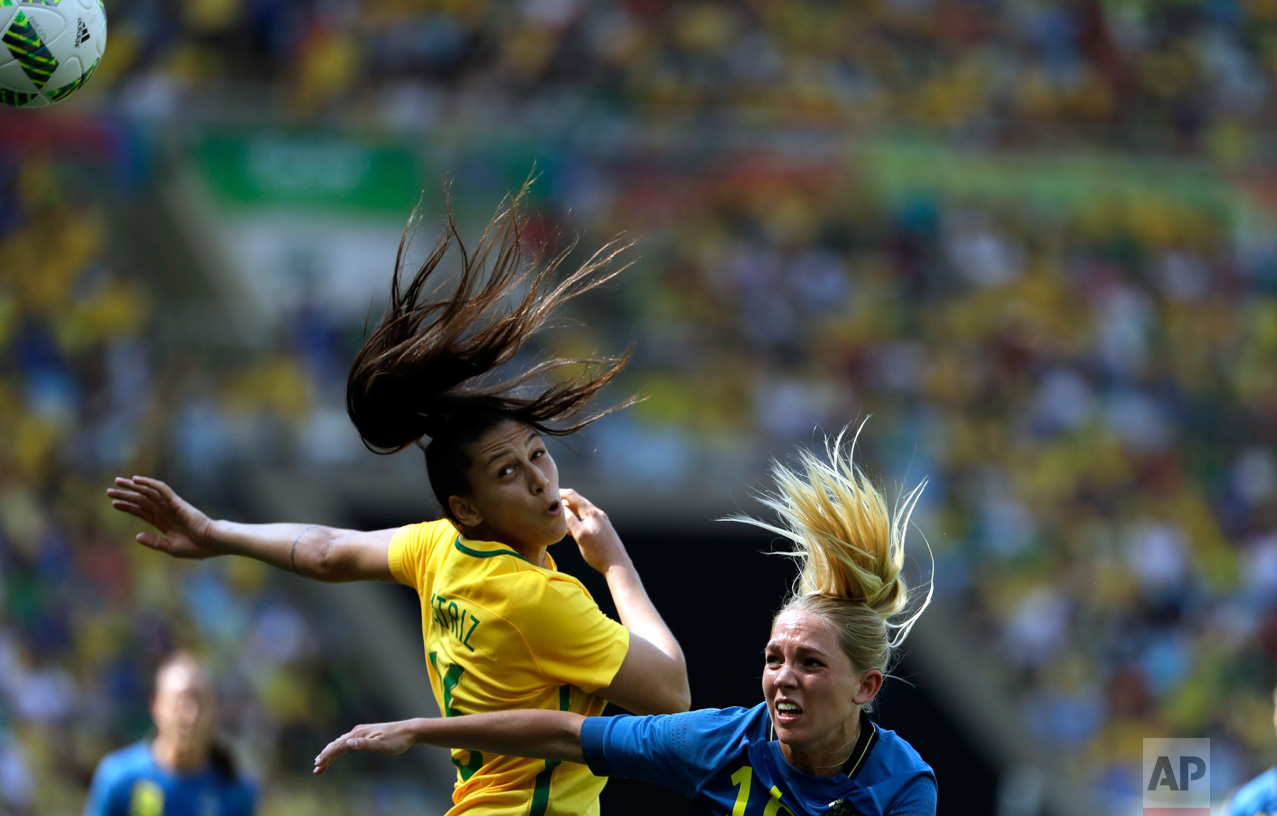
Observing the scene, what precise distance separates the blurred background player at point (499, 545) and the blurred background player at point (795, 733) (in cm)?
16

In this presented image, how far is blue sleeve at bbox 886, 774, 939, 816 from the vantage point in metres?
3.13

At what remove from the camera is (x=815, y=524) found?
3.42 metres

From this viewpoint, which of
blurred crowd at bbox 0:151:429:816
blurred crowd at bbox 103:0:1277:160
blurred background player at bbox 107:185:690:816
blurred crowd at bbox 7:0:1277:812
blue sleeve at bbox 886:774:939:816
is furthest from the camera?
blurred crowd at bbox 103:0:1277:160

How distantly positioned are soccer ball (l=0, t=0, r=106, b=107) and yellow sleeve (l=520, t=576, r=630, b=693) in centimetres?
222

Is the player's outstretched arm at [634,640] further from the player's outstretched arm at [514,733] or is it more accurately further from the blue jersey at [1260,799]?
the blue jersey at [1260,799]

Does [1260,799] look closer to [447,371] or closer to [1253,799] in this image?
[1253,799]

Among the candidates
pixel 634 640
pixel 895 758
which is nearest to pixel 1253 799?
pixel 895 758

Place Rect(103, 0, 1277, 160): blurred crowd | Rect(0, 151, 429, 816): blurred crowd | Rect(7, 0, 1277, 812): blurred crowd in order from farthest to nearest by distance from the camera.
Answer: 1. Rect(103, 0, 1277, 160): blurred crowd
2. Rect(7, 0, 1277, 812): blurred crowd
3. Rect(0, 151, 429, 816): blurred crowd

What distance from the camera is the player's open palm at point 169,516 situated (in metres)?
3.79

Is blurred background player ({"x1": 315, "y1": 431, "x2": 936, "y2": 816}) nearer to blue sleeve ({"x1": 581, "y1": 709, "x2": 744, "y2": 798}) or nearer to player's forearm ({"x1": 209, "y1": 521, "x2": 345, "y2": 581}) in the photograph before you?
blue sleeve ({"x1": 581, "y1": 709, "x2": 744, "y2": 798})

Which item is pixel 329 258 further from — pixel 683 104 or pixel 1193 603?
pixel 1193 603

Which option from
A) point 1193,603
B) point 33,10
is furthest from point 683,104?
point 33,10

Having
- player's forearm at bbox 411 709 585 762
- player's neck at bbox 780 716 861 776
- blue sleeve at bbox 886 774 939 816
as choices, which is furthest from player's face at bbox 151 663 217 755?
blue sleeve at bbox 886 774 939 816

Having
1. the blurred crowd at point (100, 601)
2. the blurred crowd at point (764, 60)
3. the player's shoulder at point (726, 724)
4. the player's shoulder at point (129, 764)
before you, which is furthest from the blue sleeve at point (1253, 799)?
the blurred crowd at point (764, 60)
